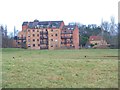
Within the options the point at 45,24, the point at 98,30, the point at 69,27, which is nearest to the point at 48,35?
the point at 45,24

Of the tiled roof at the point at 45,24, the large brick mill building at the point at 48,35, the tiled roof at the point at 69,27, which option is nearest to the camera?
the large brick mill building at the point at 48,35

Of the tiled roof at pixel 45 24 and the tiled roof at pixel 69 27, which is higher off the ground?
the tiled roof at pixel 45 24

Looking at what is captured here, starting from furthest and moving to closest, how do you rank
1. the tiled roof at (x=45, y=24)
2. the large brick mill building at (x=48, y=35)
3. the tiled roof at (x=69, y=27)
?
1. the tiled roof at (x=69, y=27)
2. the tiled roof at (x=45, y=24)
3. the large brick mill building at (x=48, y=35)

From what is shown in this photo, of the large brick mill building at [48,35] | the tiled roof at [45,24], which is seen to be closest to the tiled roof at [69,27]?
the large brick mill building at [48,35]

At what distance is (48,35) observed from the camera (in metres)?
75.5

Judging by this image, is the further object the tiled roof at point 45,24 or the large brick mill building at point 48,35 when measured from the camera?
the tiled roof at point 45,24

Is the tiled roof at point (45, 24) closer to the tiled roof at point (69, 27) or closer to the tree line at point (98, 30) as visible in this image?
the tiled roof at point (69, 27)

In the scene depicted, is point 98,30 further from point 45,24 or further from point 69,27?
point 45,24

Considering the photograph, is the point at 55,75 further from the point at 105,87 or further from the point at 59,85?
the point at 105,87

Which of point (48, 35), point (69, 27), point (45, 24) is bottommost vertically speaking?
point (48, 35)

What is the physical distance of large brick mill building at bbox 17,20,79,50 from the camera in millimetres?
74250

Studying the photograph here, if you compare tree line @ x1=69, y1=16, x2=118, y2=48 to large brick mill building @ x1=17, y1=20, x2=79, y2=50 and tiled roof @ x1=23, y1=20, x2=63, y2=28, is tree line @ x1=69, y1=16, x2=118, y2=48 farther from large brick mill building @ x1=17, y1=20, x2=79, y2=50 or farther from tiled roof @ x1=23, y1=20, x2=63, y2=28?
tiled roof @ x1=23, y1=20, x2=63, y2=28

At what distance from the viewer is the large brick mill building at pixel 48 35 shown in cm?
7425

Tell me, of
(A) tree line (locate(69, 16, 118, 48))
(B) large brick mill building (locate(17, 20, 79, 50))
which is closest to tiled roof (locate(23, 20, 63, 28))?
(B) large brick mill building (locate(17, 20, 79, 50))
